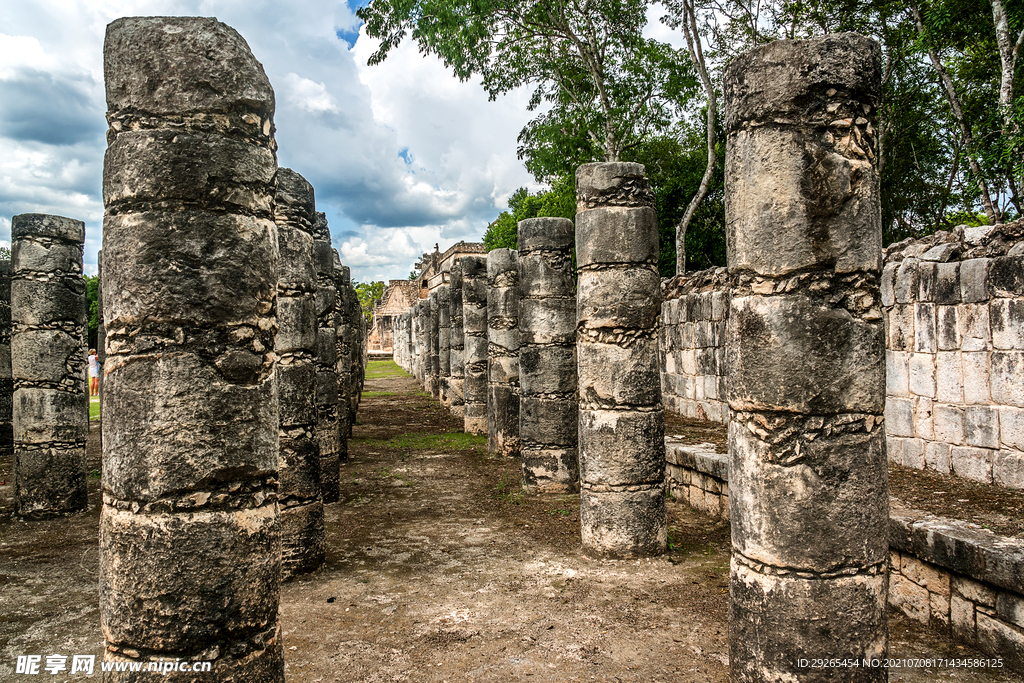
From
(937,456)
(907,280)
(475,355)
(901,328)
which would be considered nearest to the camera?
(937,456)

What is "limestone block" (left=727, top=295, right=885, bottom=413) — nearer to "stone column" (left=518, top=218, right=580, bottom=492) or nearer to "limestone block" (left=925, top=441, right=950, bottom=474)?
"limestone block" (left=925, top=441, right=950, bottom=474)

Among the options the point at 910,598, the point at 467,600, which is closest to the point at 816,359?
the point at 910,598

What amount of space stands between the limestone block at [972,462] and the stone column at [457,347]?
36.0ft

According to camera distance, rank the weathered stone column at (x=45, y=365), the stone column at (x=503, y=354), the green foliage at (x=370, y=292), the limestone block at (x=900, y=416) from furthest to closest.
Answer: the green foliage at (x=370, y=292) < the stone column at (x=503, y=354) < the weathered stone column at (x=45, y=365) < the limestone block at (x=900, y=416)

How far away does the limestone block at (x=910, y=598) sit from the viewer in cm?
481

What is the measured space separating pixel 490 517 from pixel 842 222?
559 cm

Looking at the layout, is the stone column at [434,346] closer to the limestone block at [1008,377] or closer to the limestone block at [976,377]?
the limestone block at [976,377]

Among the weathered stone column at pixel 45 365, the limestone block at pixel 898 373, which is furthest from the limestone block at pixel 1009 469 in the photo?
the weathered stone column at pixel 45 365

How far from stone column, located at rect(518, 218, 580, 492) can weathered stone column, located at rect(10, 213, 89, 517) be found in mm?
5880

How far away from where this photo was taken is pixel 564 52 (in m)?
21.1

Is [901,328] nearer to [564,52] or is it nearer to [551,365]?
[551,365]

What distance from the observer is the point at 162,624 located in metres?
2.97

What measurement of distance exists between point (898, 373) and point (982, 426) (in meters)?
1.13

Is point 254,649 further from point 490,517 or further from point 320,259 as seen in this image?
point 320,259
